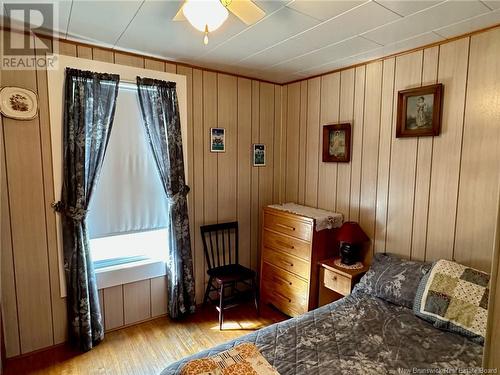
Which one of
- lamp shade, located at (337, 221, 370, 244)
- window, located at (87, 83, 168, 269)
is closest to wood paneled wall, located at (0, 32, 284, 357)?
window, located at (87, 83, 168, 269)

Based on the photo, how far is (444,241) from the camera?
2.32m

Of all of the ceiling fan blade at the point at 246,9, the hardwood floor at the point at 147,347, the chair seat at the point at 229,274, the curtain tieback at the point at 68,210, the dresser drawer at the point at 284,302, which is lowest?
the hardwood floor at the point at 147,347

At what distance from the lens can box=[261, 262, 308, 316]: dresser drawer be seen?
2.88m

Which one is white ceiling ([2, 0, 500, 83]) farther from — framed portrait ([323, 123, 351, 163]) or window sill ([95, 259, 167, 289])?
window sill ([95, 259, 167, 289])

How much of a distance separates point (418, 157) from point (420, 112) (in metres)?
0.36

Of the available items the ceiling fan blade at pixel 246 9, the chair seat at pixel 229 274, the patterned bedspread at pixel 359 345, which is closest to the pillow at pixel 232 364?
the patterned bedspread at pixel 359 345

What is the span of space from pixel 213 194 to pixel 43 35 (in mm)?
1961

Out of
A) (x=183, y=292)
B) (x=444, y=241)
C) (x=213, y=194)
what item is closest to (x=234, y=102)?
(x=213, y=194)

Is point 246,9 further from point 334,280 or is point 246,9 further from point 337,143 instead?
point 334,280

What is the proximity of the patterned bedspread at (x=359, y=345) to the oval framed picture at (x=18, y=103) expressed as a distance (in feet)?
6.76

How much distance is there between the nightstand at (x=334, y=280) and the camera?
8.39 ft

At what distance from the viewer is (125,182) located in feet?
9.05

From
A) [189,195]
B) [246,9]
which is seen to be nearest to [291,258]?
[189,195]

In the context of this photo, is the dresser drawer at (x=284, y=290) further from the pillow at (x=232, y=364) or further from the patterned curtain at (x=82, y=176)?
the patterned curtain at (x=82, y=176)
